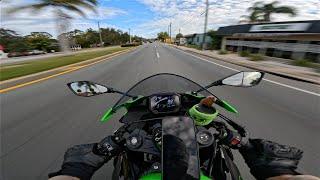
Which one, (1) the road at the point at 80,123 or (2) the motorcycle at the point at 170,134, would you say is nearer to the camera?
(2) the motorcycle at the point at 170,134

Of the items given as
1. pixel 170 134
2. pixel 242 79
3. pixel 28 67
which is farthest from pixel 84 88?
pixel 28 67

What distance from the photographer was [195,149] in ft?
5.36

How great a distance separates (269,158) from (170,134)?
0.75m

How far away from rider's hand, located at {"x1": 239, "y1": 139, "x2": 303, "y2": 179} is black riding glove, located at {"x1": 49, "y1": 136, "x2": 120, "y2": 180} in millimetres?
900

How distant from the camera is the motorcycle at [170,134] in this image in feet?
5.44

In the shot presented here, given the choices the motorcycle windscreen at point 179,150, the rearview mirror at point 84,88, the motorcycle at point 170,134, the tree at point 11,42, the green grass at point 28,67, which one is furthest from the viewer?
the tree at point 11,42

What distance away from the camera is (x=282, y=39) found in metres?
32.7

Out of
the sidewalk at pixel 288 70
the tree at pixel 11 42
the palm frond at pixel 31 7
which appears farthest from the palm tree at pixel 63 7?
the tree at pixel 11 42

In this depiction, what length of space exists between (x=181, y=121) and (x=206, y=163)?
A: 1.11 ft

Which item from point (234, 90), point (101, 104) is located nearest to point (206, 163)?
point (101, 104)

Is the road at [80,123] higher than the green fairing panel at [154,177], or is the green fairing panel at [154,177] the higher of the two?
the green fairing panel at [154,177]

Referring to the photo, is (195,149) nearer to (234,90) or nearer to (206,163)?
(206,163)

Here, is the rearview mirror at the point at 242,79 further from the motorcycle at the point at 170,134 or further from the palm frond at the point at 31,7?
the palm frond at the point at 31,7

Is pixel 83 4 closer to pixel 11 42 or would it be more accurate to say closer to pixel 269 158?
pixel 269 158
